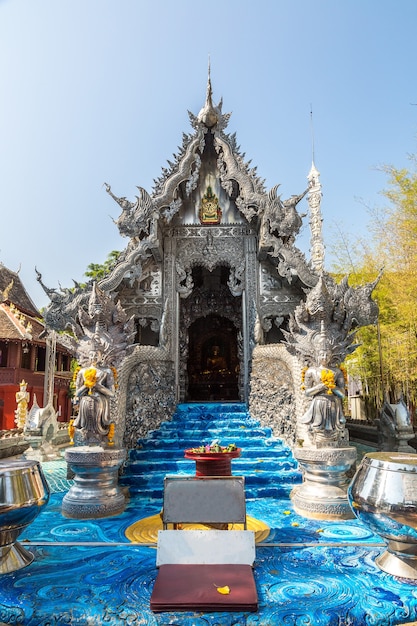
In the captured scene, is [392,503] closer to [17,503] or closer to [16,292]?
[17,503]

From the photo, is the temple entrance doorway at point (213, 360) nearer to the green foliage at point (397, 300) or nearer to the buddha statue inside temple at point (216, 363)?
the buddha statue inside temple at point (216, 363)

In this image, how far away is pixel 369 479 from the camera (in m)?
2.62

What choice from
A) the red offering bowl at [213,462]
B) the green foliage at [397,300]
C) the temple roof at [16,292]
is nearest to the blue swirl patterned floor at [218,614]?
the red offering bowl at [213,462]

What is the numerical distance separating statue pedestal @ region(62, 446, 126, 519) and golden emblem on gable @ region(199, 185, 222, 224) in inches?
206

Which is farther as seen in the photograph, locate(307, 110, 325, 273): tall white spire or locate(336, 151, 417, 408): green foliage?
locate(307, 110, 325, 273): tall white spire

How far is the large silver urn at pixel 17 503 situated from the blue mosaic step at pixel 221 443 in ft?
6.73

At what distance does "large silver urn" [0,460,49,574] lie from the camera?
8.38 feet

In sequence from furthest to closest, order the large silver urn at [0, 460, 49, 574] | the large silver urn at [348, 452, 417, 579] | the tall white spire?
the tall white spire < the large silver urn at [0, 460, 49, 574] < the large silver urn at [348, 452, 417, 579]

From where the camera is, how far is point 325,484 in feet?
13.8

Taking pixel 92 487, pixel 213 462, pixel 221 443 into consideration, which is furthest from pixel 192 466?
pixel 92 487

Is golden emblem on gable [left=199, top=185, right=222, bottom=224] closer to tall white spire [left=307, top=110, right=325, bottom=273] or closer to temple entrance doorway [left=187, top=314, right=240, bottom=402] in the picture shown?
temple entrance doorway [left=187, top=314, right=240, bottom=402]

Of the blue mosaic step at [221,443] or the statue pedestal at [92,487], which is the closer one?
the statue pedestal at [92,487]

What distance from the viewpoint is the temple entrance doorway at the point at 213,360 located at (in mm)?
10859

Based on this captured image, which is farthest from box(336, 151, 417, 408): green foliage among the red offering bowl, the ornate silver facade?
the red offering bowl
